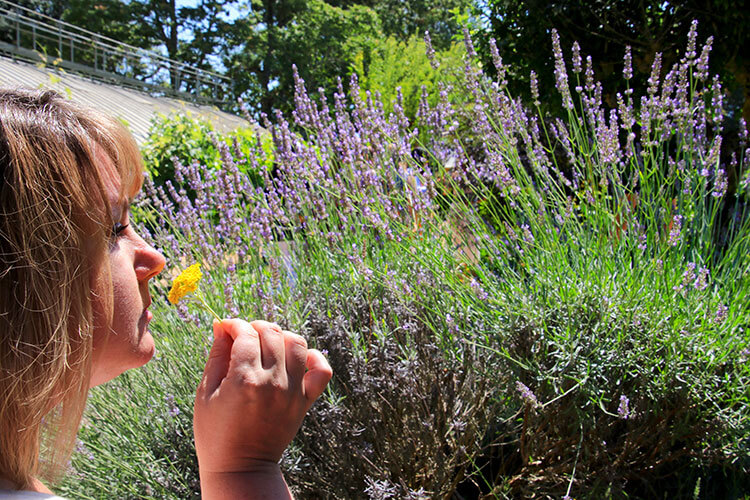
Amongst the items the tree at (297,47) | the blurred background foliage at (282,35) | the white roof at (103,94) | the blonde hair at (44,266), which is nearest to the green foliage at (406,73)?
the blurred background foliage at (282,35)

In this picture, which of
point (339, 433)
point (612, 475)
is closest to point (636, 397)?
point (612, 475)

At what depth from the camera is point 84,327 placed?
1.00 meters

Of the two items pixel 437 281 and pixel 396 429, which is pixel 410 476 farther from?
pixel 437 281

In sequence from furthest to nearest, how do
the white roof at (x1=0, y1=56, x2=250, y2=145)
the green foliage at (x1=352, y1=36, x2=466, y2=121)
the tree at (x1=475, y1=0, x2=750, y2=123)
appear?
the green foliage at (x1=352, y1=36, x2=466, y2=121), the white roof at (x1=0, y1=56, x2=250, y2=145), the tree at (x1=475, y1=0, x2=750, y2=123)

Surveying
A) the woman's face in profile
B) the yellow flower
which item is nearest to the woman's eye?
the woman's face in profile

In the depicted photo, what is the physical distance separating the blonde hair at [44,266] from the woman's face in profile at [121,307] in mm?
30

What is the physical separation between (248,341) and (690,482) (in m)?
1.81

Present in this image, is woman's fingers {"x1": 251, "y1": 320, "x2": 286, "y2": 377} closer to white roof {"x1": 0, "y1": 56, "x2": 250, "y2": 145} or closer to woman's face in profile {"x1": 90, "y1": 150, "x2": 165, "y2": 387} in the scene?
woman's face in profile {"x1": 90, "y1": 150, "x2": 165, "y2": 387}

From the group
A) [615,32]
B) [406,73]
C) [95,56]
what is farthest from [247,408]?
[406,73]

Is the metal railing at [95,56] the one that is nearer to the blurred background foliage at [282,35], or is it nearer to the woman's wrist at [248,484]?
the blurred background foliage at [282,35]

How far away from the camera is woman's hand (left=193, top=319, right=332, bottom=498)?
3.29 ft

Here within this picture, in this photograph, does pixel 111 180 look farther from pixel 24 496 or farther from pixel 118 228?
pixel 24 496

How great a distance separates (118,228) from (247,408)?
420 millimetres

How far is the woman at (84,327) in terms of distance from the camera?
928 mm
